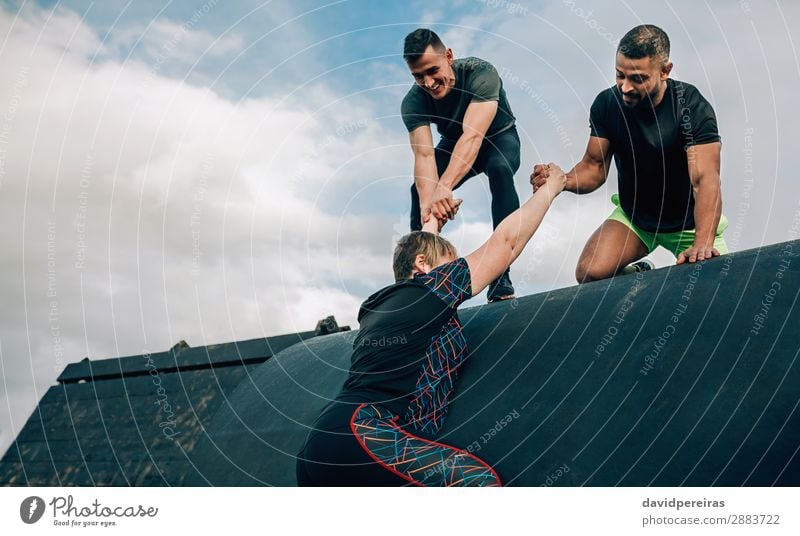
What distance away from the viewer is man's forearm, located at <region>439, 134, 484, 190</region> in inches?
177

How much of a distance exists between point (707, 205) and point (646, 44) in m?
0.83

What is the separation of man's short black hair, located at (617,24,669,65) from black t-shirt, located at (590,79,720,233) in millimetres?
183

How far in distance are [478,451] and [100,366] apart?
439 centimetres

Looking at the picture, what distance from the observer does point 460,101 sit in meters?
4.76

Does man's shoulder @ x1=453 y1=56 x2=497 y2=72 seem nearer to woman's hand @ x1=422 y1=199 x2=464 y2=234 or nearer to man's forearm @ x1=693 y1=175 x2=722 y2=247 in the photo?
woman's hand @ x1=422 y1=199 x2=464 y2=234

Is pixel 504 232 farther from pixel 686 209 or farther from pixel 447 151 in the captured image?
pixel 447 151

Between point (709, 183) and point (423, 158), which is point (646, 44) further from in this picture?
point (423, 158)

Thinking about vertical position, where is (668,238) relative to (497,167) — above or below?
below

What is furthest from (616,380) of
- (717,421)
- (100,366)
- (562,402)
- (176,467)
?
(100,366)

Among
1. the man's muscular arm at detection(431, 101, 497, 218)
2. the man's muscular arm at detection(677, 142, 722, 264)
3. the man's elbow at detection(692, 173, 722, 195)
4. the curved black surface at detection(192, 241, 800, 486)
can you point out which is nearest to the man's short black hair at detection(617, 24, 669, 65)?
the man's muscular arm at detection(677, 142, 722, 264)

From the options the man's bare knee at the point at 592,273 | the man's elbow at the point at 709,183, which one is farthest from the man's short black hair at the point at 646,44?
the man's bare knee at the point at 592,273

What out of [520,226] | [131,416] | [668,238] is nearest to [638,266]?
[668,238]

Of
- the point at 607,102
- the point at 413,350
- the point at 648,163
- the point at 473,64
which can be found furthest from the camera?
the point at 473,64

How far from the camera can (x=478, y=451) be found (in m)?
2.73
